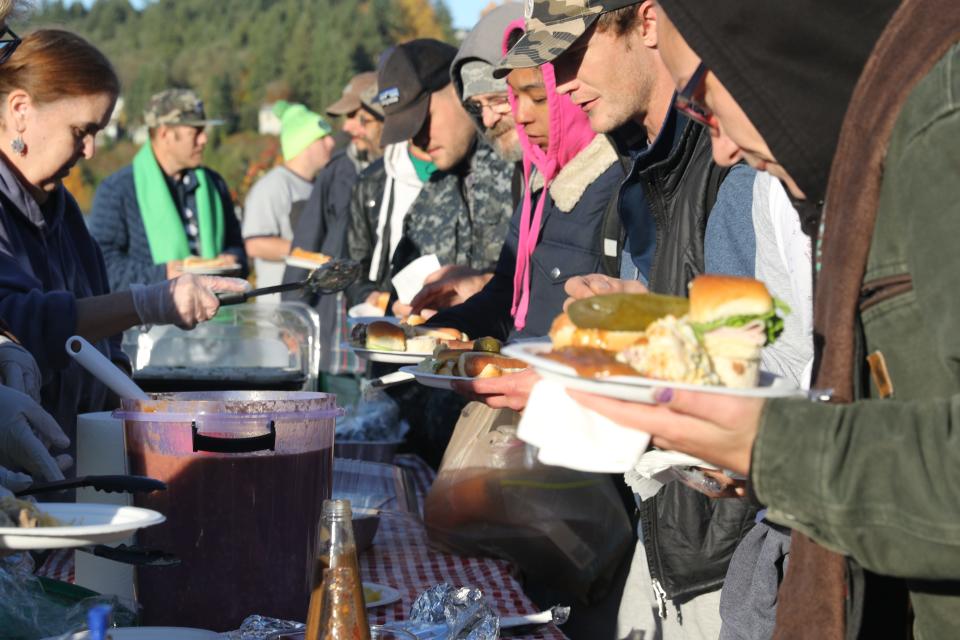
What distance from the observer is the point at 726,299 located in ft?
3.99

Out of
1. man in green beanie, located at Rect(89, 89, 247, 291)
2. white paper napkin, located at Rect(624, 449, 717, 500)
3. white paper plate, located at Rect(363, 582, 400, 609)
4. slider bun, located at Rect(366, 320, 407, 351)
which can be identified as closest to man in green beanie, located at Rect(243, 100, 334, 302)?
man in green beanie, located at Rect(89, 89, 247, 291)

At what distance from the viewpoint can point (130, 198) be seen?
5445mm

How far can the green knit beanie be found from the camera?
7.22 m

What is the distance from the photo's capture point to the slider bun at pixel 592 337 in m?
1.23

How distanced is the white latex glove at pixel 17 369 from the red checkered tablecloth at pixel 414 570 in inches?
14.3

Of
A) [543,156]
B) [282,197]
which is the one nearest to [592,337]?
[543,156]

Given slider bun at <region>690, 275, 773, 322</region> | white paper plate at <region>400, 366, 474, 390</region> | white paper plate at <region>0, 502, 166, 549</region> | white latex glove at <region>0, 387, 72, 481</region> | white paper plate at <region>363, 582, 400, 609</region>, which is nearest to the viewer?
white paper plate at <region>0, 502, 166, 549</region>

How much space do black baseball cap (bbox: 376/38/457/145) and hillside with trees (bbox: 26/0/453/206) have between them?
1676 inches

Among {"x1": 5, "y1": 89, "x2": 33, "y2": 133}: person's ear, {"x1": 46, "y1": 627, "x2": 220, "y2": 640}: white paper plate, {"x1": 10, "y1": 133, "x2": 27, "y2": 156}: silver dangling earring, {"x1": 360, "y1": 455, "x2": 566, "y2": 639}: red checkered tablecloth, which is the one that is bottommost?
{"x1": 360, "y1": 455, "x2": 566, "y2": 639}: red checkered tablecloth

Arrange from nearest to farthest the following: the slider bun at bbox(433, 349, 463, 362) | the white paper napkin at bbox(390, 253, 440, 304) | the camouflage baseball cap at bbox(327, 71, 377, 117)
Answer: the slider bun at bbox(433, 349, 463, 362), the white paper napkin at bbox(390, 253, 440, 304), the camouflage baseball cap at bbox(327, 71, 377, 117)

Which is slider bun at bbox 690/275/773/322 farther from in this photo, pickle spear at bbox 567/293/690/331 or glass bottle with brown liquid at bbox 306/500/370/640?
glass bottle with brown liquid at bbox 306/500/370/640

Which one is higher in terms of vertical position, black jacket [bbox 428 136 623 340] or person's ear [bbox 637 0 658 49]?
person's ear [bbox 637 0 658 49]

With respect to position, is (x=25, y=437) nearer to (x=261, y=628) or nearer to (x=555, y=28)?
(x=261, y=628)

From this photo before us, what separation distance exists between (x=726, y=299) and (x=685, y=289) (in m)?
0.89
